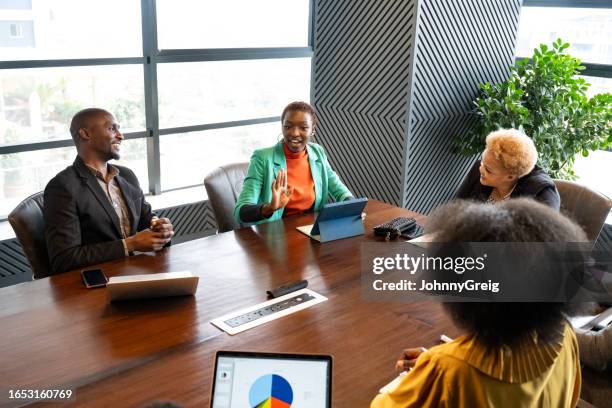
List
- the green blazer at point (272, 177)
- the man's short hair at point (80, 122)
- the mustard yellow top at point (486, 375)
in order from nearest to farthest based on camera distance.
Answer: the mustard yellow top at point (486, 375) < the man's short hair at point (80, 122) < the green blazer at point (272, 177)

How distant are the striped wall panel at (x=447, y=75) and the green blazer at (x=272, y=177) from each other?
1.54 meters

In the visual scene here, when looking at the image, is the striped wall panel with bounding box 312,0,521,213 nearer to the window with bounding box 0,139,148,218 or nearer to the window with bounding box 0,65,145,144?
the window with bounding box 0,65,145,144

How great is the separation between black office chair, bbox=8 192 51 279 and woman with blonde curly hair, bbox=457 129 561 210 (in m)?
2.34

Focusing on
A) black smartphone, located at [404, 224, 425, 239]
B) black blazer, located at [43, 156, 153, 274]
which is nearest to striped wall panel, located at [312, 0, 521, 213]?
black smartphone, located at [404, 224, 425, 239]

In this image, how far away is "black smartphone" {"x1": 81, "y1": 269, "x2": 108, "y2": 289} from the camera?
8.29 feet

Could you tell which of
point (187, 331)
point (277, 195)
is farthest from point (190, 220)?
point (187, 331)

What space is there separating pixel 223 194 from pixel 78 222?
2.95ft

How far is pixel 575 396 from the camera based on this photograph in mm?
1685

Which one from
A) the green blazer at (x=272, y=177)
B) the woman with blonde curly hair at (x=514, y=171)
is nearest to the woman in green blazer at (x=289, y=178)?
the green blazer at (x=272, y=177)

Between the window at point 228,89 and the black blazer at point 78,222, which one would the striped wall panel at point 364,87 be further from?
the black blazer at point 78,222

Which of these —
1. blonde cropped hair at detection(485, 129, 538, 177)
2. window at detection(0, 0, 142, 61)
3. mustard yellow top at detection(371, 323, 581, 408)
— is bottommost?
mustard yellow top at detection(371, 323, 581, 408)

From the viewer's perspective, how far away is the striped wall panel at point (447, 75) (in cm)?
500

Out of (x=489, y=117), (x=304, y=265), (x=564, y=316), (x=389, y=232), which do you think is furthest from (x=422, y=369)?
(x=489, y=117)

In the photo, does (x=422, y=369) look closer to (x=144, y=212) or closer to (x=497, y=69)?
(x=144, y=212)
